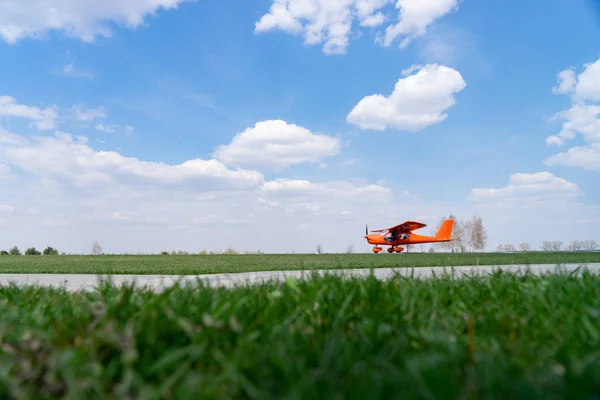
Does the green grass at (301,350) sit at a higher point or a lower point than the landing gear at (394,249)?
lower

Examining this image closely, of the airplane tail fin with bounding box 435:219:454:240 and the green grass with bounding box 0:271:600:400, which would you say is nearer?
the green grass with bounding box 0:271:600:400

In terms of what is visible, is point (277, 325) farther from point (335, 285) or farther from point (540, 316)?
point (540, 316)

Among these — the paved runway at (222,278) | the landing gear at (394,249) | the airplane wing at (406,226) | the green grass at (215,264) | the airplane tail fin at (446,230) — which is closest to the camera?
the paved runway at (222,278)

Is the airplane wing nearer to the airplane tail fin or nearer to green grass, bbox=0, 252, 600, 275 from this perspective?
the airplane tail fin

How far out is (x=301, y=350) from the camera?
1.47m

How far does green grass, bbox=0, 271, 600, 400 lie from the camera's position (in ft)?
3.67

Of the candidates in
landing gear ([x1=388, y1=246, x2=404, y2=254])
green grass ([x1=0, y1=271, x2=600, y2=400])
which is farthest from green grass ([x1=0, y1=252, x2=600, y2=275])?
landing gear ([x1=388, y1=246, x2=404, y2=254])

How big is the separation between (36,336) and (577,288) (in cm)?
324

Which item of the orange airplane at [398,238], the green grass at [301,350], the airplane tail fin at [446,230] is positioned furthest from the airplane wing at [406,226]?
the green grass at [301,350]

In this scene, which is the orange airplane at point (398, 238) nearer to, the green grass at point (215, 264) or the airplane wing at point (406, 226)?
the airplane wing at point (406, 226)

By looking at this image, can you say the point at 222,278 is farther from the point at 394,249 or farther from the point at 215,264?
the point at 394,249

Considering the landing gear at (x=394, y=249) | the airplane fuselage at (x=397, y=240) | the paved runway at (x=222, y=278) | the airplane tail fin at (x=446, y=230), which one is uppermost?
the airplane tail fin at (x=446, y=230)

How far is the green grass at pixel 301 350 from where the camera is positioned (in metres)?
1.12

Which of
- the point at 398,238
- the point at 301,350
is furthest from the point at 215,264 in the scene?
the point at 398,238
